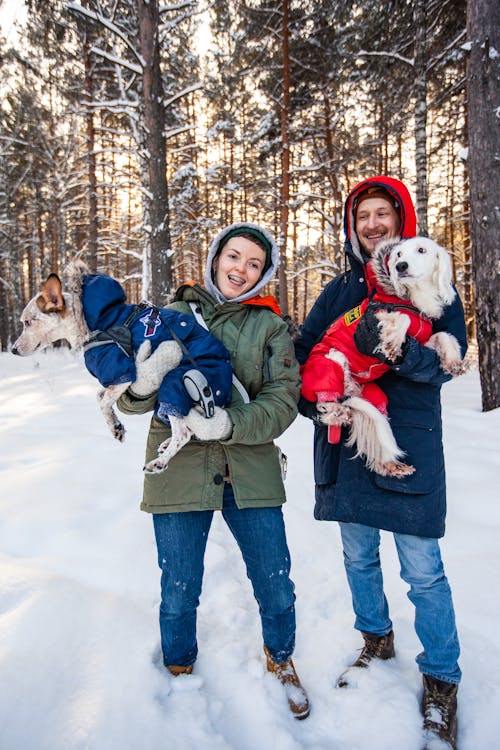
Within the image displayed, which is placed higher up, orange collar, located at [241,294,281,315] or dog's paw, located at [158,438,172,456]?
orange collar, located at [241,294,281,315]

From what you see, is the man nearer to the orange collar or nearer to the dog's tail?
the dog's tail

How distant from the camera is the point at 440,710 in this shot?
68.0 inches

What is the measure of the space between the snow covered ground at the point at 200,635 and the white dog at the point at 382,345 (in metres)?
1.12

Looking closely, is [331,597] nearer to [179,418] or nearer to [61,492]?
[179,418]

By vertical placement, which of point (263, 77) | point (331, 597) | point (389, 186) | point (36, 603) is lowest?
point (331, 597)

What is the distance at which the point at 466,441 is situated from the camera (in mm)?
4332

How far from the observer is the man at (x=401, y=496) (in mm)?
1747

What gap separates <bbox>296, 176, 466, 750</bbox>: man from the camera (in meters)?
1.75

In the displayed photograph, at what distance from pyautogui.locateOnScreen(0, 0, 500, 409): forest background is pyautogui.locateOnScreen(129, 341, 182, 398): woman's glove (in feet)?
15.2

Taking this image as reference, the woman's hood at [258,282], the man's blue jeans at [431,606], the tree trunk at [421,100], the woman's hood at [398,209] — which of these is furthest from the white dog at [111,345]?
the tree trunk at [421,100]

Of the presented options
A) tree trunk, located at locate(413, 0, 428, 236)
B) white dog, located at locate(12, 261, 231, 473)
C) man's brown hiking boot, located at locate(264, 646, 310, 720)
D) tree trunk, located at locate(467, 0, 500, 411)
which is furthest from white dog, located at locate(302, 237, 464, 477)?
tree trunk, located at locate(413, 0, 428, 236)

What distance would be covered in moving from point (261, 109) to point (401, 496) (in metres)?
16.3

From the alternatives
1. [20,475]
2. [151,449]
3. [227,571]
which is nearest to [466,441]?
[227,571]

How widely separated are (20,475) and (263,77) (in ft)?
41.1
